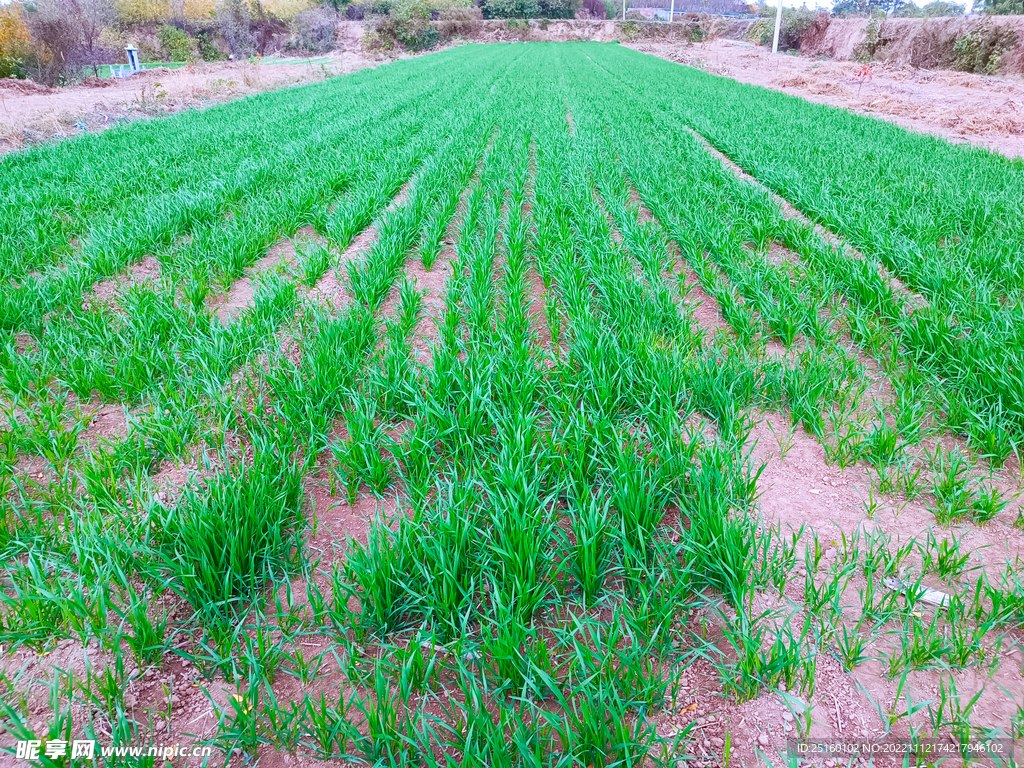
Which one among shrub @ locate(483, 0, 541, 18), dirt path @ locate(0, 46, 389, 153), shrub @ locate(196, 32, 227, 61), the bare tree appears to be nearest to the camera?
dirt path @ locate(0, 46, 389, 153)

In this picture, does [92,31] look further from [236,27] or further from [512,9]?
[512,9]

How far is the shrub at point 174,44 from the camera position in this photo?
33156 millimetres

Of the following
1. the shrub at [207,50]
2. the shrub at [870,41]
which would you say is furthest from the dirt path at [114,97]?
the shrub at [870,41]

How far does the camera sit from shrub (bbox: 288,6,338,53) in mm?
39406

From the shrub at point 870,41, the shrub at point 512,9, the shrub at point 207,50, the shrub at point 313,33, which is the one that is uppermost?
the shrub at point 512,9

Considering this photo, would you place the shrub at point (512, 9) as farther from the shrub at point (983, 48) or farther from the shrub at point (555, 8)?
the shrub at point (983, 48)

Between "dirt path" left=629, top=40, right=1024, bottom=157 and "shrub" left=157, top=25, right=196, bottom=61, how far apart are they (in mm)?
30085

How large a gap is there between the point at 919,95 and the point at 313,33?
40.5 meters

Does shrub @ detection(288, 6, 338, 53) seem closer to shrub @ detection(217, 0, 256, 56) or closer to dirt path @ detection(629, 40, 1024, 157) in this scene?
shrub @ detection(217, 0, 256, 56)

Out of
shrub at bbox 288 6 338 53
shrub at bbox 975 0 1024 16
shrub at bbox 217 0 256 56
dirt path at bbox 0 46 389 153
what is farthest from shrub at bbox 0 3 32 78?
shrub at bbox 975 0 1024 16

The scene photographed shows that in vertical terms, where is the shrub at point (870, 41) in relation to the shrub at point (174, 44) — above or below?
below

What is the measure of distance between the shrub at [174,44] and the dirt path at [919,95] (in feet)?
98.7

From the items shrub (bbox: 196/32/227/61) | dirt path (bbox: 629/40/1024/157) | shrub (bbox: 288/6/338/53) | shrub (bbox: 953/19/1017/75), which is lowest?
dirt path (bbox: 629/40/1024/157)

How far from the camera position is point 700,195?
543 centimetres
